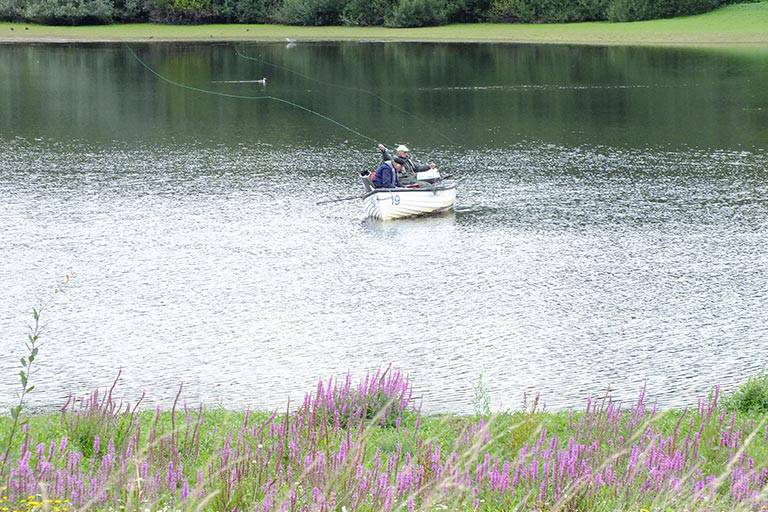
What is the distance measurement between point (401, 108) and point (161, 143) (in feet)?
49.6

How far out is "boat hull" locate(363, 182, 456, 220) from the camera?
119 ft

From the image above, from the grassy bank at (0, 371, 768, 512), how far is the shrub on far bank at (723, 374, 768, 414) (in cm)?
176

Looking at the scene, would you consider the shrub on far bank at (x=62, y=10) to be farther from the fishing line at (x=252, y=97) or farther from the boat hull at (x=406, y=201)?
the boat hull at (x=406, y=201)

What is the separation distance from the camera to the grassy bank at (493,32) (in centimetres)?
9856

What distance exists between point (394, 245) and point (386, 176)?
4225 millimetres

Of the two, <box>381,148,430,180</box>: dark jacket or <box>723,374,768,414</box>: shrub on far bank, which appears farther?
<box>381,148,430,180</box>: dark jacket

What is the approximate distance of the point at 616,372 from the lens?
68.6 ft

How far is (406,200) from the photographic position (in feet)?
120

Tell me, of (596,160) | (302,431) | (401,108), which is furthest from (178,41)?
(302,431)

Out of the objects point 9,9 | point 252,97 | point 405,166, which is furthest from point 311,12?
point 405,166

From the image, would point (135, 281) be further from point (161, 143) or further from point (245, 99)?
point (245, 99)

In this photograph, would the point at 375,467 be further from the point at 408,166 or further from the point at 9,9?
the point at 9,9

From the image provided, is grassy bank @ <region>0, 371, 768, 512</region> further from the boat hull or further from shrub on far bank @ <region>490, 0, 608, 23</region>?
shrub on far bank @ <region>490, 0, 608, 23</region>

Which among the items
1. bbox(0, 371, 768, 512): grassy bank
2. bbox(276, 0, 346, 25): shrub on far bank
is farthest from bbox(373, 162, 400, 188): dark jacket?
bbox(276, 0, 346, 25): shrub on far bank
